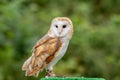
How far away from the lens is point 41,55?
19.5ft

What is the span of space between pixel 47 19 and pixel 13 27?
985mm

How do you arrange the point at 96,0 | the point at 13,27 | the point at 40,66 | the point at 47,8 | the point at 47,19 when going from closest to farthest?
the point at 40,66
the point at 13,27
the point at 47,19
the point at 47,8
the point at 96,0

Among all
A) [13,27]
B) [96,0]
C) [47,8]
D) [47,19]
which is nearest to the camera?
[13,27]

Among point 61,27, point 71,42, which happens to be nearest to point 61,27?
point 61,27

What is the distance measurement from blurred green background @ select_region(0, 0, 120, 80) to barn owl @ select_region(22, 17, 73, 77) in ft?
15.1

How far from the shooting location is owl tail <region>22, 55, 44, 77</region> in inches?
232

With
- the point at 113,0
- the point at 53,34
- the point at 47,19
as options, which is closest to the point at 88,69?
the point at 47,19

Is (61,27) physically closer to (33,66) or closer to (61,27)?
(61,27)

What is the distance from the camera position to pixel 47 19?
39.9 feet

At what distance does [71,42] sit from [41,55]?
18.6ft

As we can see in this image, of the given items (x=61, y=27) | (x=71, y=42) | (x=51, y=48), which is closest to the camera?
(x=61, y=27)

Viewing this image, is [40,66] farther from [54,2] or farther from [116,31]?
[54,2]

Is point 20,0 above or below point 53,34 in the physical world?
above

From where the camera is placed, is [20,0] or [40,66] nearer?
[40,66]
